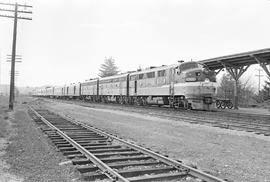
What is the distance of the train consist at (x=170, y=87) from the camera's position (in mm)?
20422

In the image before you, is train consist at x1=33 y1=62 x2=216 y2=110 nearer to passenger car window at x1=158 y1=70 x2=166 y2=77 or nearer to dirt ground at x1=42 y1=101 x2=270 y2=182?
passenger car window at x1=158 y1=70 x2=166 y2=77

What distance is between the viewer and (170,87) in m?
22.8

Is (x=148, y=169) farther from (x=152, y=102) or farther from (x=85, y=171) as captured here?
(x=152, y=102)

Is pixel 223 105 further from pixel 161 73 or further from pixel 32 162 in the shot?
pixel 32 162

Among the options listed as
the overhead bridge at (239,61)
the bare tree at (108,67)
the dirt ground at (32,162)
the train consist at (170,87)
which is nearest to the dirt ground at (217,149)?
the dirt ground at (32,162)

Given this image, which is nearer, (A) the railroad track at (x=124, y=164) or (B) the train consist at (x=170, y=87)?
(A) the railroad track at (x=124, y=164)

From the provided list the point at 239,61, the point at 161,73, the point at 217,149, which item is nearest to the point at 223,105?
the point at 239,61

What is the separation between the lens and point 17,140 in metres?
10.0

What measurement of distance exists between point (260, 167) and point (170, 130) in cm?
646

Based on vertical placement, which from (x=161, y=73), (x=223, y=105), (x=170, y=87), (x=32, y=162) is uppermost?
(x=161, y=73)

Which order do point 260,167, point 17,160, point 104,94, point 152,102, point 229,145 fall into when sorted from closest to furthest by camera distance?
point 260,167, point 17,160, point 229,145, point 152,102, point 104,94

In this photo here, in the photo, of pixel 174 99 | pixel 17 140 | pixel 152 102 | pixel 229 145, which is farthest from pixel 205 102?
pixel 17 140

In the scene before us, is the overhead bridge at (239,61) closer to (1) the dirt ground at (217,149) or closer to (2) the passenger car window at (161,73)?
(2) the passenger car window at (161,73)

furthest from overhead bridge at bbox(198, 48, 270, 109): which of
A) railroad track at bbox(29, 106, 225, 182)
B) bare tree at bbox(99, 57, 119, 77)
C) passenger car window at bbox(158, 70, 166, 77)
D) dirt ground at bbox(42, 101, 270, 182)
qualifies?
bare tree at bbox(99, 57, 119, 77)
